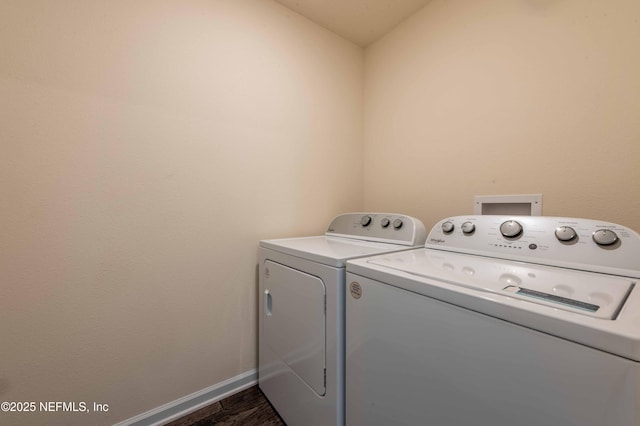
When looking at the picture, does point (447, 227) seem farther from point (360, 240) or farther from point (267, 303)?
point (267, 303)

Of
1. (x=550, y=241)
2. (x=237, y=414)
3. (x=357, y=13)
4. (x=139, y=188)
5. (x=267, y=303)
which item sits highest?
(x=357, y=13)

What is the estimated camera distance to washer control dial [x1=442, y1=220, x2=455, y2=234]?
1069 mm

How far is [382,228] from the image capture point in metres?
1.30

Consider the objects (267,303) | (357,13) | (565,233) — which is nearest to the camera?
(565,233)

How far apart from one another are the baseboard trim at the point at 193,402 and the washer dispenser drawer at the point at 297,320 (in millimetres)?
300

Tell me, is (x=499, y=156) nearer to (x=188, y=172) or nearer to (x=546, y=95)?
(x=546, y=95)

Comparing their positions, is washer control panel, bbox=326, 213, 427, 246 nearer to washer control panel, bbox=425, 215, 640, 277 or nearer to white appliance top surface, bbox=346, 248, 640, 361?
washer control panel, bbox=425, 215, 640, 277

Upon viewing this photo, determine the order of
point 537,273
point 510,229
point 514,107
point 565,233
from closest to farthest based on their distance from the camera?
point 537,273 → point 565,233 → point 510,229 → point 514,107

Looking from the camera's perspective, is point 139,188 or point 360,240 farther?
point 360,240

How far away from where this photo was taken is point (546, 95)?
1.06m

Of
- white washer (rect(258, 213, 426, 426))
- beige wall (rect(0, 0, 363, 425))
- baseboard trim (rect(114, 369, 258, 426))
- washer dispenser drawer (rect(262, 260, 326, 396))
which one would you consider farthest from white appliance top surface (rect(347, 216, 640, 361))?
baseboard trim (rect(114, 369, 258, 426))

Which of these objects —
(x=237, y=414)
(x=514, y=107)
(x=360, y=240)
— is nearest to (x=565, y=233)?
(x=514, y=107)

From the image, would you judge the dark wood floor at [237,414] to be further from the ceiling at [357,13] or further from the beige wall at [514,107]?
the ceiling at [357,13]

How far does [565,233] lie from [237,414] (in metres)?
1.55
